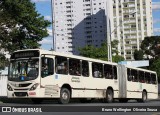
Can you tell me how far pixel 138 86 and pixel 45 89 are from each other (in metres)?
12.4

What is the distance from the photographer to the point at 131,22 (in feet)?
445

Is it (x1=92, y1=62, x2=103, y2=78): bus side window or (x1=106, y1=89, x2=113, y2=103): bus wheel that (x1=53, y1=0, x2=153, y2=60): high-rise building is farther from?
(x1=92, y1=62, x2=103, y2=78): bus side window

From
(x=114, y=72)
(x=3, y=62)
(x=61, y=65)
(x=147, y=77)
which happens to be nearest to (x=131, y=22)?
(x=147, y=77)

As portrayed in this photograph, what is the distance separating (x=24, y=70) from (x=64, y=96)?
2421 millimetres

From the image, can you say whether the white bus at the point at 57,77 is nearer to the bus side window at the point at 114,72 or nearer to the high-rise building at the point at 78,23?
the bus side window at the point at 114,72

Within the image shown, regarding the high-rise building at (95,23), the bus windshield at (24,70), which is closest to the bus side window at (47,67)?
the bus windshield at (24,70)

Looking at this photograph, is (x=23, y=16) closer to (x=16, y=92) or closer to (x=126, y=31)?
(x=16, y=92)

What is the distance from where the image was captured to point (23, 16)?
31656 mm

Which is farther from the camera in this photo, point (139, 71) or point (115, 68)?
point (139, 71)

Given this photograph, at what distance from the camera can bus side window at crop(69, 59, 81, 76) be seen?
21.6 metres

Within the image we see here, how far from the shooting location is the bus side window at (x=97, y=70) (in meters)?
24.1

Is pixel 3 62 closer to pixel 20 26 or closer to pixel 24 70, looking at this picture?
pixel 20 26

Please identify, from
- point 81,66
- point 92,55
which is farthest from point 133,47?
point 81,66

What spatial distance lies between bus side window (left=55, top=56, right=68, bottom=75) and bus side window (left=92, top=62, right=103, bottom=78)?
3199 mm
